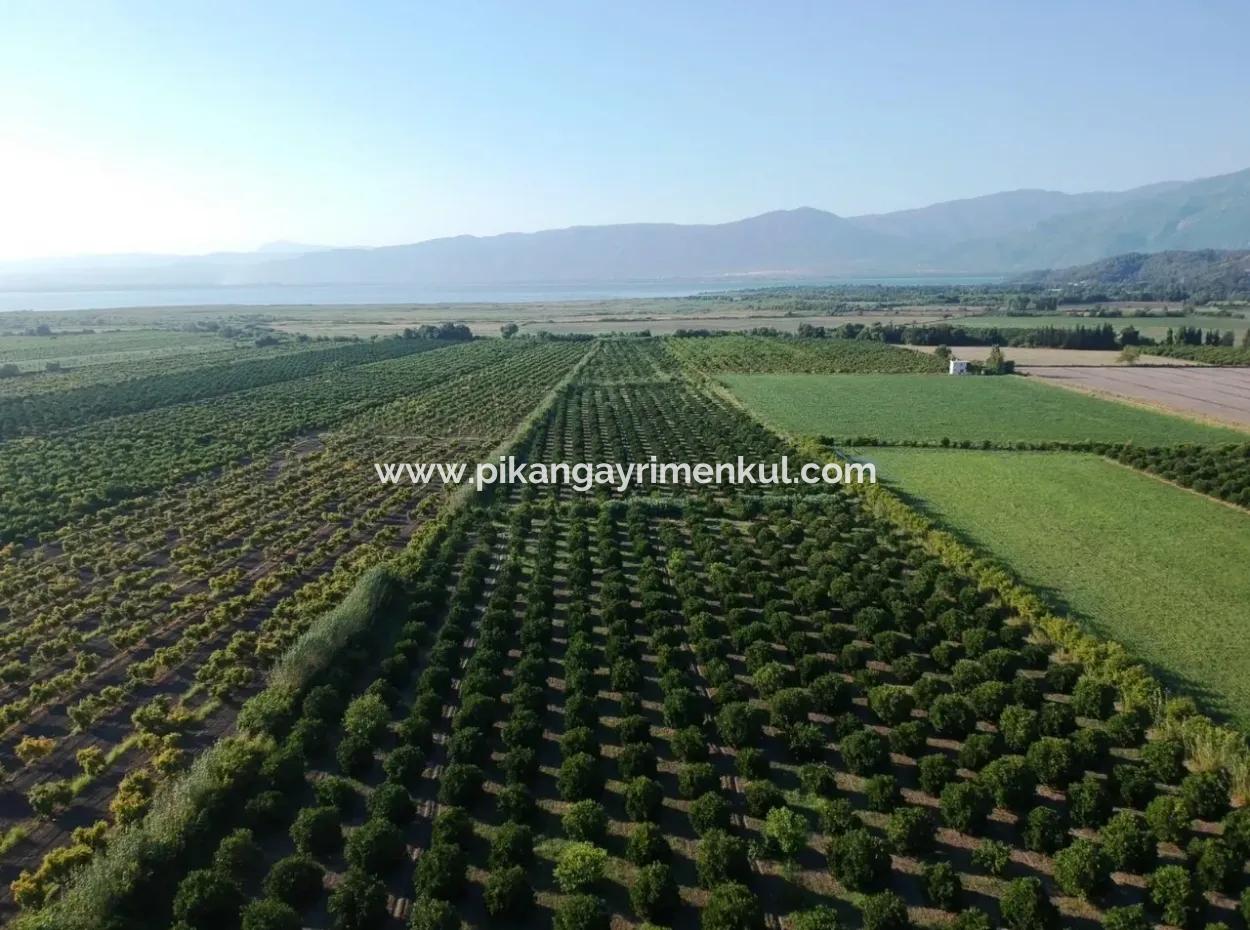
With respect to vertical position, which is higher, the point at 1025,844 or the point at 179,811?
the point at 179,811

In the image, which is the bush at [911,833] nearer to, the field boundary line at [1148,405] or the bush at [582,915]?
the bush at [582,915]

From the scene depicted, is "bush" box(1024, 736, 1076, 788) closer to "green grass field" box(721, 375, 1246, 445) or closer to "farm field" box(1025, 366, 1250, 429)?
"green grass field" box(721, 375, 1246, 445)

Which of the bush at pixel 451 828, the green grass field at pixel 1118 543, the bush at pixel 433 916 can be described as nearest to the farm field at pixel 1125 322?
the green grass field at pixel 1118 543

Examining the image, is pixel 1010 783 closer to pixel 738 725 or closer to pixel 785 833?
pixel 785 833

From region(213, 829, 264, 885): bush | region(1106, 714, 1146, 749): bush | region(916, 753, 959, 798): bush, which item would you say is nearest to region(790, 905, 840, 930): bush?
region(916, 753, 959, 798): bush

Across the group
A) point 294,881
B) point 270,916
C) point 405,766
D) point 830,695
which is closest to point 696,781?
point 830,695

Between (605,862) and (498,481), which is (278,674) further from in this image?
(498,481)

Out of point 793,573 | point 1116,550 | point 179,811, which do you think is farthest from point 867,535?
point 179,811
